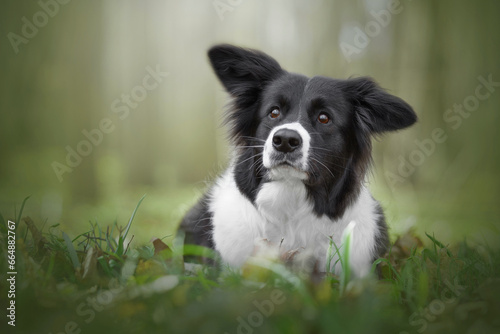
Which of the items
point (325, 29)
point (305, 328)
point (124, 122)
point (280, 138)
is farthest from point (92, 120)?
point (305, 328)

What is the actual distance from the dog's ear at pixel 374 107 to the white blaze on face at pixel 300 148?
2.08ft

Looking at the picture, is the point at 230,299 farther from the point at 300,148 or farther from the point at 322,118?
the point at 322,118

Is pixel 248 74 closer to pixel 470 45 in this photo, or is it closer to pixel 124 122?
pixel 470 45

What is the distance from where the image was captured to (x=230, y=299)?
183cm

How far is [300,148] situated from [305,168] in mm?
168

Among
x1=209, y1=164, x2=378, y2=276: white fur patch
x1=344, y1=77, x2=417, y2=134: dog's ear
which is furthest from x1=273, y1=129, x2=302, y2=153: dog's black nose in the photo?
x1=344, y1=77, x2=417, y2=134: dog's ear

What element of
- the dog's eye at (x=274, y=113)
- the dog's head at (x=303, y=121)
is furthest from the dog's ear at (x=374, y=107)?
the dog's eye at (x=274, y=113)

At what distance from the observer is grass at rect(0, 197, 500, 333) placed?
5.74 feet

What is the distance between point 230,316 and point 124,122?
30.4 feet

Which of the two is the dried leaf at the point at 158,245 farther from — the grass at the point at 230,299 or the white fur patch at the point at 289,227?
the white fur patch at the point at 289,227

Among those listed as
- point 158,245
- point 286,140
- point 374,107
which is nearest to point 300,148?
point 286,140

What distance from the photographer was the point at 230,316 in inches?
69.5

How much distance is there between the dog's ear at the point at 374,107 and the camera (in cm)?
321

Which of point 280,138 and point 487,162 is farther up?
point 280,138
